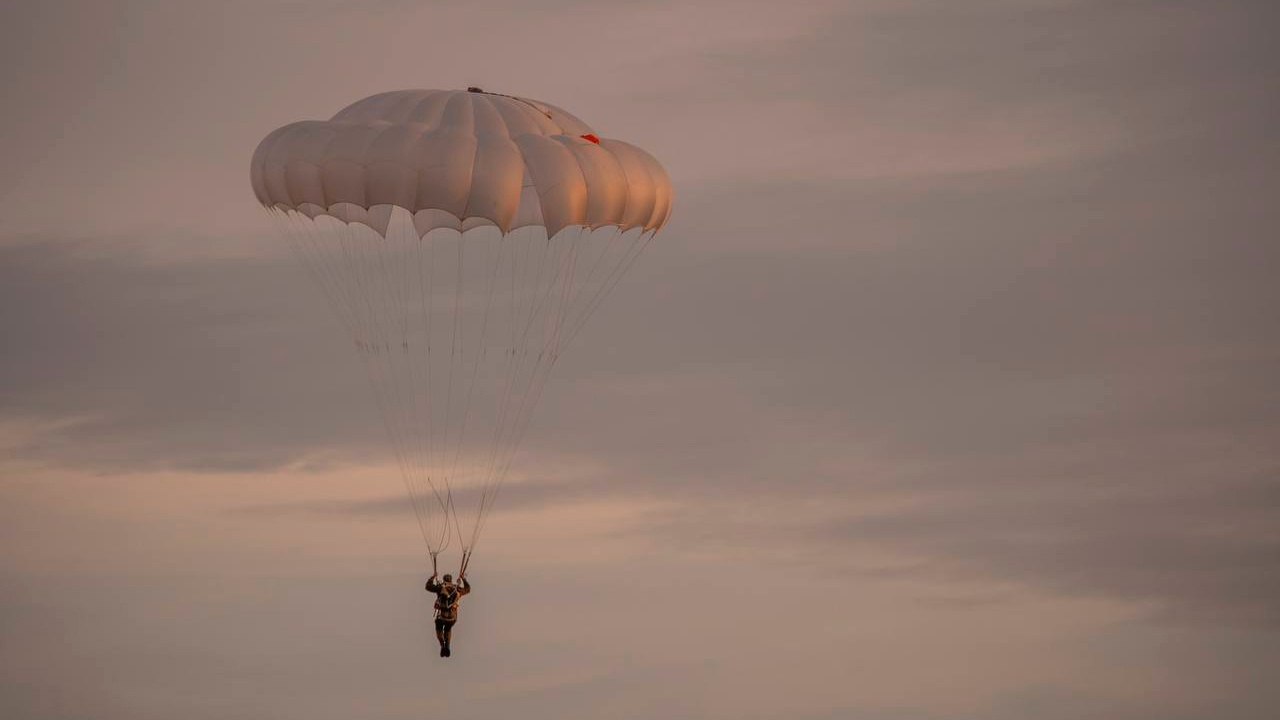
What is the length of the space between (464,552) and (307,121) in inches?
393

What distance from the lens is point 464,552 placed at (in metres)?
79.3

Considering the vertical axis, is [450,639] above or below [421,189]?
below

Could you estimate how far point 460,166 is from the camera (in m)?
77.3

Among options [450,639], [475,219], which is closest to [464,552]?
[450,639]

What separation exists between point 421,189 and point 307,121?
3.68m

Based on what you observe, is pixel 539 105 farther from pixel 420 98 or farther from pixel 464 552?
pixel 464 552

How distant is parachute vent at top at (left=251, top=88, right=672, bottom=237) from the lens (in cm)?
7738

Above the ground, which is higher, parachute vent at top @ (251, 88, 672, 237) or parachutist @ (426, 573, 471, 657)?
parachute vent at top @ (251, 88, 672, 237)

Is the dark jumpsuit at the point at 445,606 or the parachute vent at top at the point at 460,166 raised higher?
the parachute vent at top at the point at 460,166


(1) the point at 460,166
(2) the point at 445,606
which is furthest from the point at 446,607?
(1) the point at 460,166

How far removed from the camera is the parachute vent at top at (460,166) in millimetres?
77375

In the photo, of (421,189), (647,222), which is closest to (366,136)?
(421,189)

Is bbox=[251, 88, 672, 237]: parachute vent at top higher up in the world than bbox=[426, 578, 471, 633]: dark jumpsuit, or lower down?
higher up

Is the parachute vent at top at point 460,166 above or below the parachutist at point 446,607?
above
